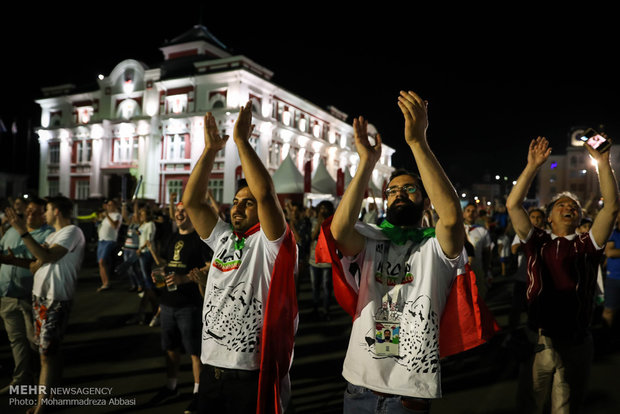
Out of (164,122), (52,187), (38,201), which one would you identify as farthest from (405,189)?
(52,187)

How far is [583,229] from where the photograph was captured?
6832 mm

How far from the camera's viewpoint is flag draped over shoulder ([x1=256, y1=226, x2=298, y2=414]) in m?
2.57

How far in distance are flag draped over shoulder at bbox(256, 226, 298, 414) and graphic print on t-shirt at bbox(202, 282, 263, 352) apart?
12 centimetres

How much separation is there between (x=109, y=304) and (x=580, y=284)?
849cm

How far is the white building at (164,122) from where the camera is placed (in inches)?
1243

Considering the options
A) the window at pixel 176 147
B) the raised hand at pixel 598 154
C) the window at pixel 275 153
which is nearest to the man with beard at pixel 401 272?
the raised hand at pixel 598 154

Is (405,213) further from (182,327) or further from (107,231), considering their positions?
(107,231)

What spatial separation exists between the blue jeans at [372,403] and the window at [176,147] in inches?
1270

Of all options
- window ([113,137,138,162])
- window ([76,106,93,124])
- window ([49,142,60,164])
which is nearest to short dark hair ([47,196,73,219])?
window ([113,137,138,162])

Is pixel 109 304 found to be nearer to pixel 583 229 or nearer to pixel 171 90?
pixel 583 229

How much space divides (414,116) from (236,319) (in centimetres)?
167

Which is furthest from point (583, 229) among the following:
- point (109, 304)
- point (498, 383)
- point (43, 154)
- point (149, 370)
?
point (43, 154)

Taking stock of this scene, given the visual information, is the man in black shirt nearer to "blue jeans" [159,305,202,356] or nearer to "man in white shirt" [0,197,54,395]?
"blue jeans" [159,305,202,356]

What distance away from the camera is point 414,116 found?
6.77ft
